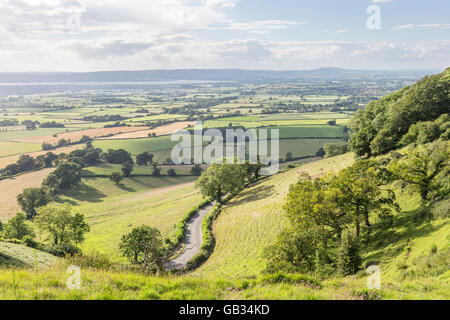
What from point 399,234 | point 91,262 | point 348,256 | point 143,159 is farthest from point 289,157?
point 91,262

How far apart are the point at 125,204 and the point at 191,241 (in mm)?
45159

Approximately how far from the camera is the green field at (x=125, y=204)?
63.5 meters

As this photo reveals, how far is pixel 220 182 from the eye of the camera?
72.3 meters

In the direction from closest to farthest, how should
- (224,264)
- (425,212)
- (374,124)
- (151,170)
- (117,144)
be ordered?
(425,212)
(224,264)
(374,124)
(151,170)
(117,144)

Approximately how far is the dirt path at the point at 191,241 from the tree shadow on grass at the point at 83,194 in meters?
55.9

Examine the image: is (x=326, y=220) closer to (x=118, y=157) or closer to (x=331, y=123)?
(x=118, y=157)

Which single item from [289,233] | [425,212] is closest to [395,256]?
[425,212]

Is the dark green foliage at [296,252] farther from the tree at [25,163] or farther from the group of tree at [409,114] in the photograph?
the tree at [25,163]

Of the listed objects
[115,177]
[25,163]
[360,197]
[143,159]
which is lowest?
[115,177]

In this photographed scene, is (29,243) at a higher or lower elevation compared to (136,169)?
higher
